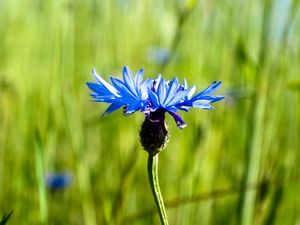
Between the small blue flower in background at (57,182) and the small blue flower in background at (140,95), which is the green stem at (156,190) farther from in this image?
the small blue flower in background at (57,182)

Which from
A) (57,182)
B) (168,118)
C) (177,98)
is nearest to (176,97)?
(177,98)

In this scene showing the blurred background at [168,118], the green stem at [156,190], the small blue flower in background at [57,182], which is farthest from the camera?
the small blue flower in background at [57,182]

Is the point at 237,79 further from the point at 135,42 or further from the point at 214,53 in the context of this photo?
the point at 135,42

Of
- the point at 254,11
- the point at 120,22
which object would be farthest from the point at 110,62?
the point at 254,11

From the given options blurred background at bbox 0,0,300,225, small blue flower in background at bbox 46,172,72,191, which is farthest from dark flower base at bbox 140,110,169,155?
small blue flower in background at bbox 46,172,72,191

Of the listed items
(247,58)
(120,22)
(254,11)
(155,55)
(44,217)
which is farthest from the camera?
(155,55)

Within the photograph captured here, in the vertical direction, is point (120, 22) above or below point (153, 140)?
above

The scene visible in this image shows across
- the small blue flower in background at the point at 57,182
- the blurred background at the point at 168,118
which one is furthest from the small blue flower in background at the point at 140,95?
the small blue flower in background at the point at 57,182
